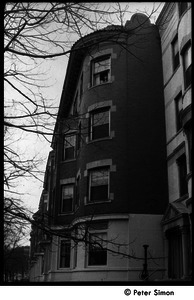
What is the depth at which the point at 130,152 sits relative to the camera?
16.6 meters

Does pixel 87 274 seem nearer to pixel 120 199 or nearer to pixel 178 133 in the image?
pixel 120 199

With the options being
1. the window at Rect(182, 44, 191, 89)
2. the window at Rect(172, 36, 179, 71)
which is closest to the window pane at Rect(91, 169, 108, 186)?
the window at Rect(172, 36, 179, 71)

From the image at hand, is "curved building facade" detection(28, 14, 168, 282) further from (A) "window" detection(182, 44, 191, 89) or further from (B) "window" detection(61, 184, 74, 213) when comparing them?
(A) "window" detection(182, 44, 191, 89)

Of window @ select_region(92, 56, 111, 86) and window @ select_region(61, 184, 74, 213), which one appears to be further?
window @ select_region(61, 184, 74, 213)

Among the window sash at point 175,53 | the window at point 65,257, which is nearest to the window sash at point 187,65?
the window sash at point 175,53

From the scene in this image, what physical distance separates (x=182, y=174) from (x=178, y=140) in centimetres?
142

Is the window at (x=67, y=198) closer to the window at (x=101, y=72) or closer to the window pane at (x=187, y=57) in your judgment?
the window at (x=101, y=72)

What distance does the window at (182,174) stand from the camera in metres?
14.2

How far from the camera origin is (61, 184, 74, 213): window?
20.6m

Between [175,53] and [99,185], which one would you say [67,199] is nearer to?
[99,185]

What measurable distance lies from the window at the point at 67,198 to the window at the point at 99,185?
138 inches

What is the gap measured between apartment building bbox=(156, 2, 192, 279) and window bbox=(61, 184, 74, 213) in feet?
22.2
